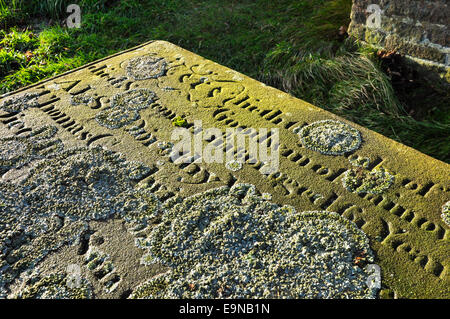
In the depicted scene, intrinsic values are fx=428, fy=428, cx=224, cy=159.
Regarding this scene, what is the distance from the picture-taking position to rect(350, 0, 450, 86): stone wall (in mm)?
2980

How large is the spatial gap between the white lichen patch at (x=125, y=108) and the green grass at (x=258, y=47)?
1459 mm

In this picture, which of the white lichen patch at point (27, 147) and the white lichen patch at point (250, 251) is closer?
the white lichen patch at point (250, 251)

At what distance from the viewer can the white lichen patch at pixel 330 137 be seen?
193cm

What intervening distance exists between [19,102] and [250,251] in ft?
5.55

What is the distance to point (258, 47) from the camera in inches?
161

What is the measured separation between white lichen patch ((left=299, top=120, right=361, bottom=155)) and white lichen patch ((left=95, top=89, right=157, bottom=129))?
89 cm

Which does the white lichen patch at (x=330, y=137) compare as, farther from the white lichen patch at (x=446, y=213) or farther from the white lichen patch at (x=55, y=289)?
the white lichen patch at (x=55, y=289)

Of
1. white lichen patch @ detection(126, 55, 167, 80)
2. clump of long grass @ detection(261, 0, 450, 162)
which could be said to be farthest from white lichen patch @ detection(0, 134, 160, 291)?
clump of long grass @ detection(261, 0, 450, 162)

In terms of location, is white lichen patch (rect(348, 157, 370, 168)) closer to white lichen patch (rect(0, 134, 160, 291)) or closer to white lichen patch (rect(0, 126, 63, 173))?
white lichen patch (rect(0, 134, 160, 291))

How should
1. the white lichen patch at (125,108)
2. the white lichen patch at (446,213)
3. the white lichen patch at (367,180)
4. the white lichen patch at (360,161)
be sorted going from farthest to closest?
the white lichen patch at (125,108), the white lichen patch at (360,161), the white lichen patch at (367,180), the white lichen patch at (446,213)

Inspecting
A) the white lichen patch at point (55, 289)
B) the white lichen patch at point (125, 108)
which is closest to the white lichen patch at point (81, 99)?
the white lichen patch at point (125, 108)

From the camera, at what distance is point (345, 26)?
12.7ft

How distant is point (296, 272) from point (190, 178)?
65cm

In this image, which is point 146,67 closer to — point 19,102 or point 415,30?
point 19,102
